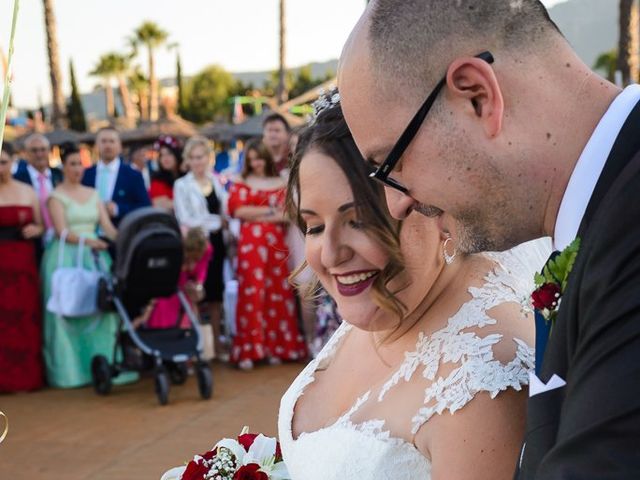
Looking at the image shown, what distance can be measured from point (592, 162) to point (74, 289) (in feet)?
22.8

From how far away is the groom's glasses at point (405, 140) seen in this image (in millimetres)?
1260

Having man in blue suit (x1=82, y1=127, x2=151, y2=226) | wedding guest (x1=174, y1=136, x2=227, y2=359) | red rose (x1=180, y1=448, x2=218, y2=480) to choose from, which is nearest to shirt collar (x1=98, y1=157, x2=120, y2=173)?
man in blue suit (x1=82, y1=127, x2=151, y2=226)

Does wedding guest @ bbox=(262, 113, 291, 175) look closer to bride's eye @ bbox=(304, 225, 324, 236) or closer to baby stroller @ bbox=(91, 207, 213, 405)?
baby stroller @ bbox=(91, 207, 213, 405)

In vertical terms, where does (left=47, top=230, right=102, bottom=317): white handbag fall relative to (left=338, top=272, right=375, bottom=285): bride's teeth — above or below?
below

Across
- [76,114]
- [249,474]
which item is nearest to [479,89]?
[249,474]

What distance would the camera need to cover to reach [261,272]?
835 centimetres

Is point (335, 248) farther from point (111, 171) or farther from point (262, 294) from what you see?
point (111, 171)

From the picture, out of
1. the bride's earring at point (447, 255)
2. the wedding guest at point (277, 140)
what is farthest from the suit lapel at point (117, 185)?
the bride's earring at point (447, 255)

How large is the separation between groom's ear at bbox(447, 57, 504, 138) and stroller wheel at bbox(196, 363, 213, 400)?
619 centimetres

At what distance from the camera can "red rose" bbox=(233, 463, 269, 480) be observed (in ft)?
7.34

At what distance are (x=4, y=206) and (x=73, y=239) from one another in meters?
0.68

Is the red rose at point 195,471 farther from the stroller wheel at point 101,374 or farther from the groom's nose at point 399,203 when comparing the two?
the stroller wheel at point 101,374

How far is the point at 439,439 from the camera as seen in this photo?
1729 mm

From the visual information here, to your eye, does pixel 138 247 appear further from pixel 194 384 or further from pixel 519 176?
pixel 519 176
